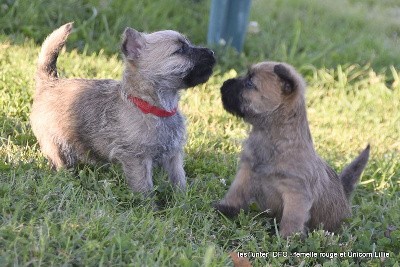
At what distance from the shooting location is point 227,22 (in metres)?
7.67

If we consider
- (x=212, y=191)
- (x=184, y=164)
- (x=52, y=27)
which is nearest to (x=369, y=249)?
(x=212, y=191)

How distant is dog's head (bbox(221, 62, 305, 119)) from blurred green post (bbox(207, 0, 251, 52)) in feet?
11.0

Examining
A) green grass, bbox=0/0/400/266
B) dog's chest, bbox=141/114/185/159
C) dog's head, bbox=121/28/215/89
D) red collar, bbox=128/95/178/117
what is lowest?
green grass, bbox=0/0/400/266

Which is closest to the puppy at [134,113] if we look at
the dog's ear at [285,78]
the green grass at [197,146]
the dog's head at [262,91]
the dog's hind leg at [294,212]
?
the green grass at [197,146]

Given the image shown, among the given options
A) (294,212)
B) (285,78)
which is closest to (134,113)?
(285,78)

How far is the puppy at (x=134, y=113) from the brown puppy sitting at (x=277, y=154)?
1.56 ft

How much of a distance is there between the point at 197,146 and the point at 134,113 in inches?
39.6

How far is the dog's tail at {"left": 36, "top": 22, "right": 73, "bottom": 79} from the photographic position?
16.1 feet

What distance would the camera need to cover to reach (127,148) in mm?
4547

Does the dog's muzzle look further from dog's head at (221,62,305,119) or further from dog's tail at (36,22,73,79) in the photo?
dog's tail at (36,22,73,79)

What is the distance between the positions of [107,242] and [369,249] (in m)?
1.76

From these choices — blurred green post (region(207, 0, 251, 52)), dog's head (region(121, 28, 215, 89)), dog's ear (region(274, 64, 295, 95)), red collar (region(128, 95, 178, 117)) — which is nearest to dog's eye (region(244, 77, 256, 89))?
dog's ear (region(274, 64, 295, 95))

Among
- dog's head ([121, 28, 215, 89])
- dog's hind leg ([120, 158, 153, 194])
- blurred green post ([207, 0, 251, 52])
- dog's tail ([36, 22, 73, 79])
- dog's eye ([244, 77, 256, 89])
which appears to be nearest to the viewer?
dog's eye ([244, 77, 256, 89])

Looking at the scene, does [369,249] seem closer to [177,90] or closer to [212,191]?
[212,191]
